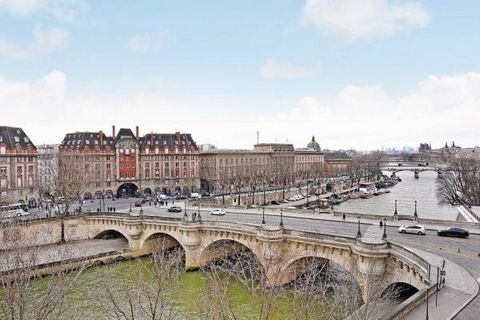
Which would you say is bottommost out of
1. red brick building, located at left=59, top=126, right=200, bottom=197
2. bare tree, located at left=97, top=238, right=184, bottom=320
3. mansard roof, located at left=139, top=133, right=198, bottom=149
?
bare tree, located at left=97, top=238, right=184, bottom=320

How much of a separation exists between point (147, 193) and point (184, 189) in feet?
31.8

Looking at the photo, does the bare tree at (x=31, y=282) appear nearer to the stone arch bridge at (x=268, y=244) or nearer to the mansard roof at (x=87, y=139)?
the stone arch bridge at (x=268, y=244)

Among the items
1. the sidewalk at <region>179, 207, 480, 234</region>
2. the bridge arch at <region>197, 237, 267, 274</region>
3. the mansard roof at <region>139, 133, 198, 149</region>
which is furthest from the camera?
the mansard roof at <region>139, 133, 198, 149</region>

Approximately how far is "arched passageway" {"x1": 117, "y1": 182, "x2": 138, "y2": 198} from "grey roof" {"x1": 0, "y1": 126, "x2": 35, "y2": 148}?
2245 centimetres

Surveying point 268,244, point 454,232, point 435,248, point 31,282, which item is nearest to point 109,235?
point 31,282

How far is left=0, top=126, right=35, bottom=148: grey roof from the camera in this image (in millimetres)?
82300

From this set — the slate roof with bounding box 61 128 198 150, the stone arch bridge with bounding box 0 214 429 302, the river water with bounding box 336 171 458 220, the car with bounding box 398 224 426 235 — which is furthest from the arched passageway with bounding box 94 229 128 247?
the river water with bounding box 336 171 458 220

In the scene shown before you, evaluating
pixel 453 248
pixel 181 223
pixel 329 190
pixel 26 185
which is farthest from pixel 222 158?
pixel 453 248

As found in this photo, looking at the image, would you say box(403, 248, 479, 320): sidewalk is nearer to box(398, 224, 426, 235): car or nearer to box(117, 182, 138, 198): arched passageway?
box(398, 224, 426, 235): car

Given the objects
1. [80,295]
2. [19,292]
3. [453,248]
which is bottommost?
[80,295]

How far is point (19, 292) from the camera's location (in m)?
16.4

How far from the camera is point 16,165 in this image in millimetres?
82875

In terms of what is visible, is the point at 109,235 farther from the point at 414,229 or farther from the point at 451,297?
the point at 451,297

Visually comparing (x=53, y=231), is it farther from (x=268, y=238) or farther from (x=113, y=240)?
(x=268, y=238)
